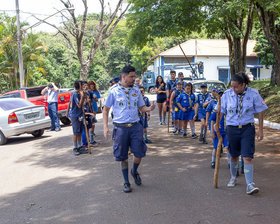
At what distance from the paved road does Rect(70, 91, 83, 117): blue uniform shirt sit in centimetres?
103

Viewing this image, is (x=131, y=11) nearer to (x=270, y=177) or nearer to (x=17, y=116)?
(x=17, y=116)

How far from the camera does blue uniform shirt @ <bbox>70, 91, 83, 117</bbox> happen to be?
8578mm

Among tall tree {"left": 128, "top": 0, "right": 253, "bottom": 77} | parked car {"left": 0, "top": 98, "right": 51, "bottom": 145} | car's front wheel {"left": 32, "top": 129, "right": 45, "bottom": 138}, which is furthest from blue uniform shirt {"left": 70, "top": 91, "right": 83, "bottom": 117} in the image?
tall tree {"left": 128, "top": 0, "right": 253, "bottom": 77}

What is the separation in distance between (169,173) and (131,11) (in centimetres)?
1422

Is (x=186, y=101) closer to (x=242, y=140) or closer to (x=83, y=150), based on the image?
(x=83, y=150)

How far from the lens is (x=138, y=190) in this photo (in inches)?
222

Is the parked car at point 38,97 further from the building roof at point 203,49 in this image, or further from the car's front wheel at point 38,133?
the building roof at point 203,49

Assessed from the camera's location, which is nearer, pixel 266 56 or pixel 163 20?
pixel 163 20

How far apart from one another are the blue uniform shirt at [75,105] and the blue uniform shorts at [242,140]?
429cm

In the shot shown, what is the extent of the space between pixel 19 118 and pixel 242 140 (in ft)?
26.8

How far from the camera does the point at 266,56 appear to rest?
101 ft

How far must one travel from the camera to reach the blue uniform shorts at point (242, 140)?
203 inches

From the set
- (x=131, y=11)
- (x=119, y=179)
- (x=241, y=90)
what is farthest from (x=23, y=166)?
(x=131, y=11)

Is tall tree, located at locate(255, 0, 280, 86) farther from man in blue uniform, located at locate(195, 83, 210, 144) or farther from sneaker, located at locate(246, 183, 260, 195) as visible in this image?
sneaker, located at locate(246, 183, 260, 195)
